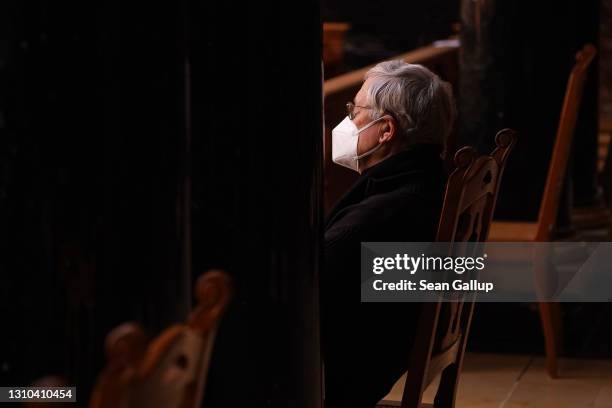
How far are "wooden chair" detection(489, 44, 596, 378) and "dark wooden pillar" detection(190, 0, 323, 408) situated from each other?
238cm

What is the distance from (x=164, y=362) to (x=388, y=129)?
1.83 meters

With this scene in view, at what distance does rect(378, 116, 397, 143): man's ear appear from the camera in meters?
3.10

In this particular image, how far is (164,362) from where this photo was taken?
1348 millimetres

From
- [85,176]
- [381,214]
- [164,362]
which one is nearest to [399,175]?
[381,214]

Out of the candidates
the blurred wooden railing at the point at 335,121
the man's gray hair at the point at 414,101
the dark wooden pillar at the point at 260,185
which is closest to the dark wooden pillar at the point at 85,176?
the dark wooden pillar at the point at 260,185

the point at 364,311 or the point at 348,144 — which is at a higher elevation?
the point at 348,144

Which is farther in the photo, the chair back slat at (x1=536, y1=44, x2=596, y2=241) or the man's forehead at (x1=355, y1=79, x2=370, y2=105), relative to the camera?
the chair back slat at (x1=536, y1=44, x2=596, y2=241)

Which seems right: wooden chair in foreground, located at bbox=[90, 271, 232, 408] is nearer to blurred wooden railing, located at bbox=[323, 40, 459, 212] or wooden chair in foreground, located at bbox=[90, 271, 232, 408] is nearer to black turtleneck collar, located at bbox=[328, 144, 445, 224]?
black turtleneck collar, located at bbox=[328, 144, 445, 224]

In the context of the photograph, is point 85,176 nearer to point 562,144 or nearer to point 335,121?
point 562,144

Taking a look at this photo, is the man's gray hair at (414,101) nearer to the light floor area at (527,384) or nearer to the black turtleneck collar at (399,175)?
the black turtleneck collar at (399,175)

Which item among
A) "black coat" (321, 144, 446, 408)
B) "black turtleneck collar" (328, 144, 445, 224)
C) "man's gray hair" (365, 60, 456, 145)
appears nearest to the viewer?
"black coat" (321, 144, 446, 408)

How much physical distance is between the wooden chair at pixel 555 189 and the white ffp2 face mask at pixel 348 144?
1543mm

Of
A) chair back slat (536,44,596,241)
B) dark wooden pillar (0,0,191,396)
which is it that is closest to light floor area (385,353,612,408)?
chair back slat (536,44,596,241)

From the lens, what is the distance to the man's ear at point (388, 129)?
3100 millimetres
